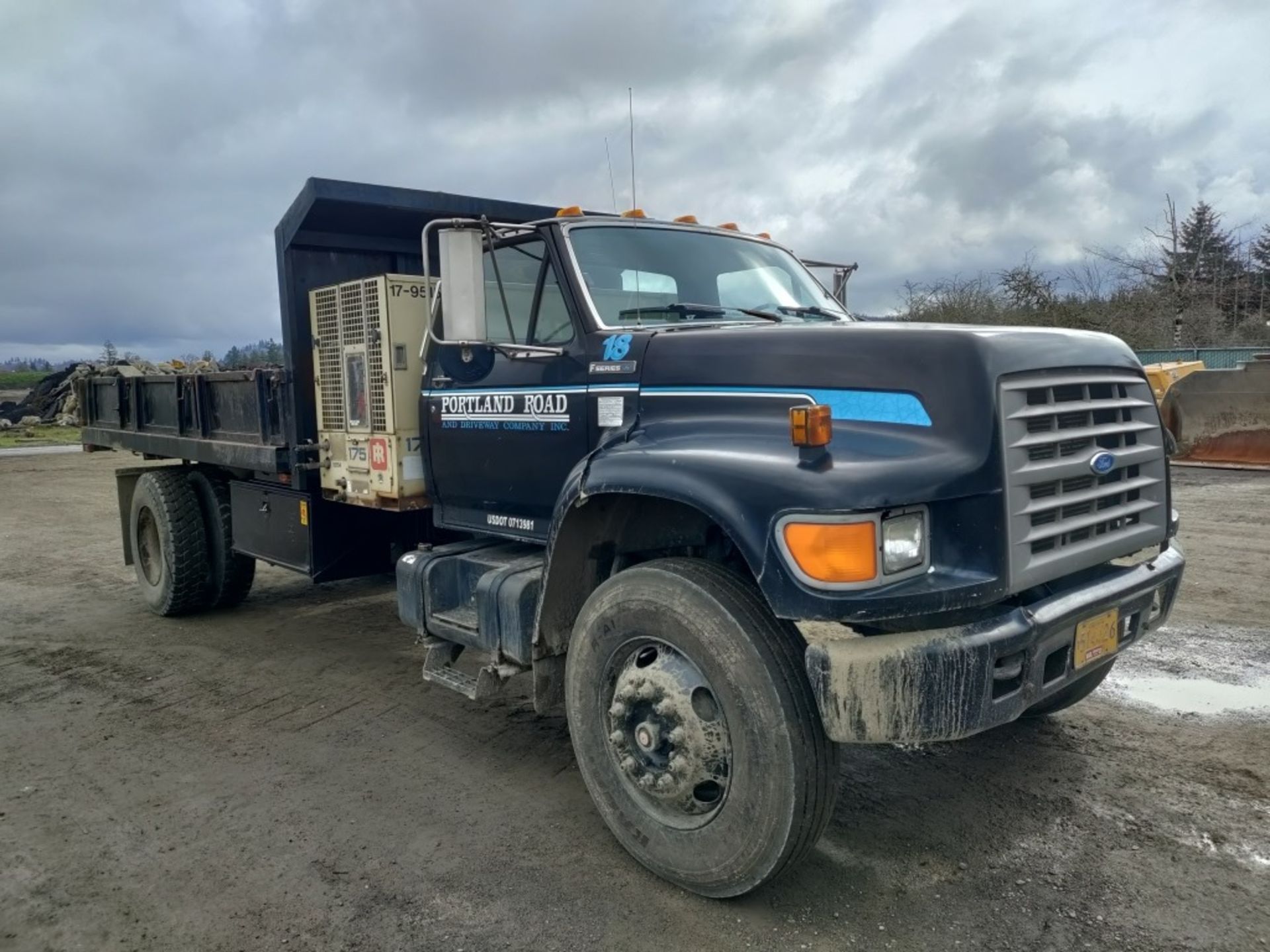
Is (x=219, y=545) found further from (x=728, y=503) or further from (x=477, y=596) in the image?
(x=728, y=503)

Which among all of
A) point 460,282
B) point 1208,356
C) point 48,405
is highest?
point 48,405

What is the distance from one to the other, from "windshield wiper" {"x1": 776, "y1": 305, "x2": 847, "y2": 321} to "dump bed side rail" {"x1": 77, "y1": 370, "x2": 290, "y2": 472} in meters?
→ 3.01

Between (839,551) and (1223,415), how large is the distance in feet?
39.2

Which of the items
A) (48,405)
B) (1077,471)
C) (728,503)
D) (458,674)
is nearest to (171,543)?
(458,674)

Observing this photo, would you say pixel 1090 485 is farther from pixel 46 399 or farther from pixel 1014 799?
pixel 46 399

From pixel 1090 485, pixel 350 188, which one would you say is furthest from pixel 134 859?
pixel 1090 485

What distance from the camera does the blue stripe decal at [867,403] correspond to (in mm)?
2988

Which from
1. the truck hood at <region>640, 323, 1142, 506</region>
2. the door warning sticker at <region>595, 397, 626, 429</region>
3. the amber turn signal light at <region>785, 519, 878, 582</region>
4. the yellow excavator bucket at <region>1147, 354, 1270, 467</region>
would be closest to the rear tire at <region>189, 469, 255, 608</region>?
the door warning sticker at <region>595, 397, 626, 429</region>

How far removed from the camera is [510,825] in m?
3.77

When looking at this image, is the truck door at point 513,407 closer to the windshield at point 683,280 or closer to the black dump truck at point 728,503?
the black dump truck at point 728,503

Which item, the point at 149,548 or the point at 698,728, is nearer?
the point at 698,728

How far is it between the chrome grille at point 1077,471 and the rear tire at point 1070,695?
85 centimetres

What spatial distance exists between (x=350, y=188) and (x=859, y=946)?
4.21 meters

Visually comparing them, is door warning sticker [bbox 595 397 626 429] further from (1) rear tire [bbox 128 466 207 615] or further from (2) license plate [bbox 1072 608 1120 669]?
(1) rear tire [bbox 128 466 207 615]
